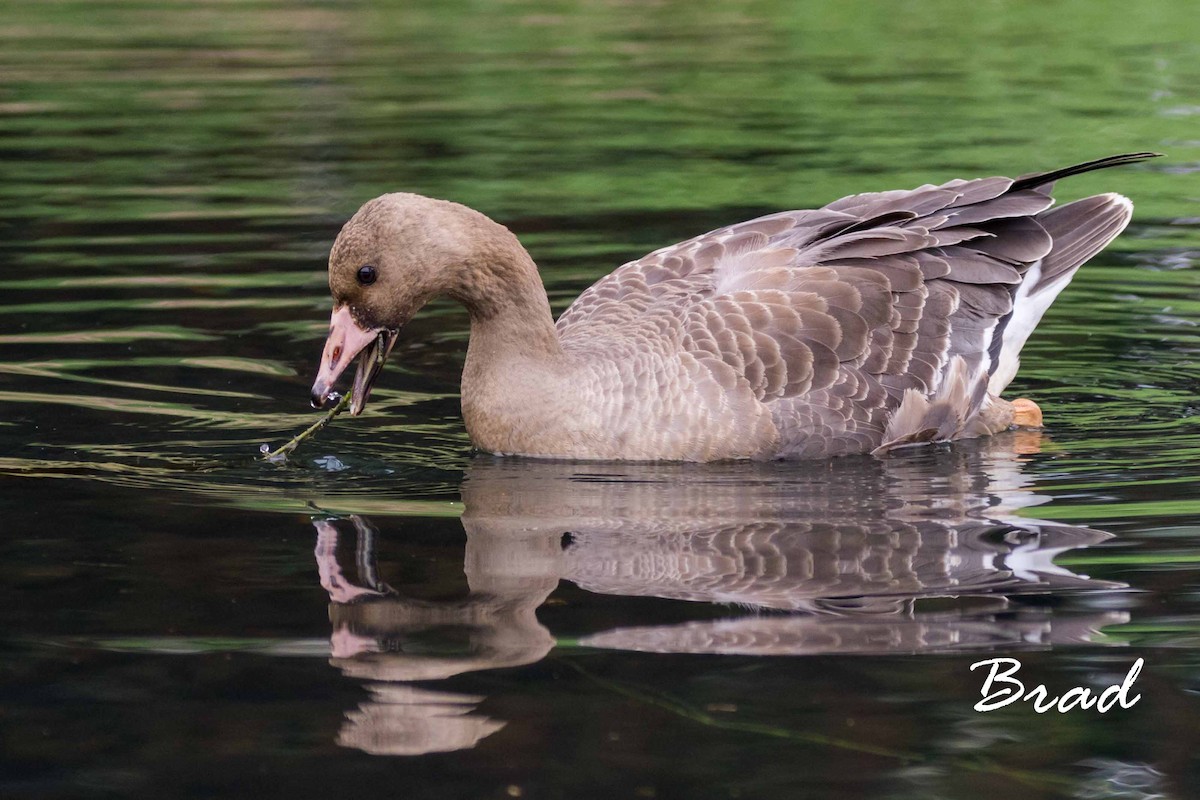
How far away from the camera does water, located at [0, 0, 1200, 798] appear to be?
515 cm

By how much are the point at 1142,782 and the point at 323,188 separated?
1318 cm

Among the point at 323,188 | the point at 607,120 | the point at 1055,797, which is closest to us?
the point at 1055,797

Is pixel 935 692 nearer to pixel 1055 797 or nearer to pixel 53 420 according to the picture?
pixel 1055 797

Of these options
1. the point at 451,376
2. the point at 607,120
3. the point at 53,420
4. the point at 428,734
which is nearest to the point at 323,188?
the point at 607,120

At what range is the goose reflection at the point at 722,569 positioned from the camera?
19.1 feet

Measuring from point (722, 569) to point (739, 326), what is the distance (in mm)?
2469

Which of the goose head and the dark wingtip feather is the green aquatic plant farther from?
the dark wingtip feather

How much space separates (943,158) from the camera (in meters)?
17.0

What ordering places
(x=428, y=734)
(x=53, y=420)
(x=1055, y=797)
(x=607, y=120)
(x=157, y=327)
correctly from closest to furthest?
(x=1055, y=797) < (x=428, y=734) < (x=53, y=420) < (x=157, y=327) < (x=607, y=120)

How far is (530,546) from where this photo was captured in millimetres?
7160
